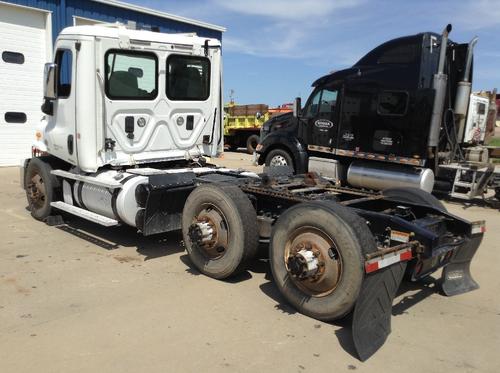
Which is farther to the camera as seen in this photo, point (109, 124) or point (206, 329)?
point (109, 124)

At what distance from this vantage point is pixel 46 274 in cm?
494

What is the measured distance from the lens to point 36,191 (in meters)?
7.11

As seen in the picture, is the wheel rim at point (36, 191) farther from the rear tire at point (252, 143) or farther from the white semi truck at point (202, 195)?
the rear tire at point (252, 143)

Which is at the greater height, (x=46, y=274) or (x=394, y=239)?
(x=394, y=239)

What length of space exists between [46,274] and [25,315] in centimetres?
103

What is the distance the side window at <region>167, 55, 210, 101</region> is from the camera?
660cm

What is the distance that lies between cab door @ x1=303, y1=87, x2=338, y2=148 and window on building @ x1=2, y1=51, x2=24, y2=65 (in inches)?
319

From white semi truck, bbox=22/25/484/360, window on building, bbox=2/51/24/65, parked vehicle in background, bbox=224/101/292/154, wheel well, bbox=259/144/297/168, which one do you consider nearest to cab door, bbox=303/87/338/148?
wheel well, bbox=259/144/297/168

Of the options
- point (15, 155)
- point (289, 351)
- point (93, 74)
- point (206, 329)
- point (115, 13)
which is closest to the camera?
point (289, 351)

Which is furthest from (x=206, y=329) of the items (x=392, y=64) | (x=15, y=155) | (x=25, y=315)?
(x=15, y=155)

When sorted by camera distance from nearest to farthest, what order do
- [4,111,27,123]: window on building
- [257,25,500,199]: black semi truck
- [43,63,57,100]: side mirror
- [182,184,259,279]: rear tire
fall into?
[182,184,259,279]: rear tire
[43,63,57,100]: side mirror
[257,25,500,199]: black semi truck
[4,111,27,123]: window on building

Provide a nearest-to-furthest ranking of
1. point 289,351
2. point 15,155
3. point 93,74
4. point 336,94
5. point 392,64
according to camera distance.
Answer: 1. point 289,351
2. point 93,74
3. point 392,64
4. point 336,94
5. point 15,155

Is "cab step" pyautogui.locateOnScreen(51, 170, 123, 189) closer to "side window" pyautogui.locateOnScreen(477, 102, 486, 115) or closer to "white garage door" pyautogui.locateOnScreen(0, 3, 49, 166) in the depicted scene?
"white garage door" pyautogui.locateOnScreen(0, 3, 49, 166)

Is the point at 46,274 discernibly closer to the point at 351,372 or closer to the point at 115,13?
the point at 351,372
